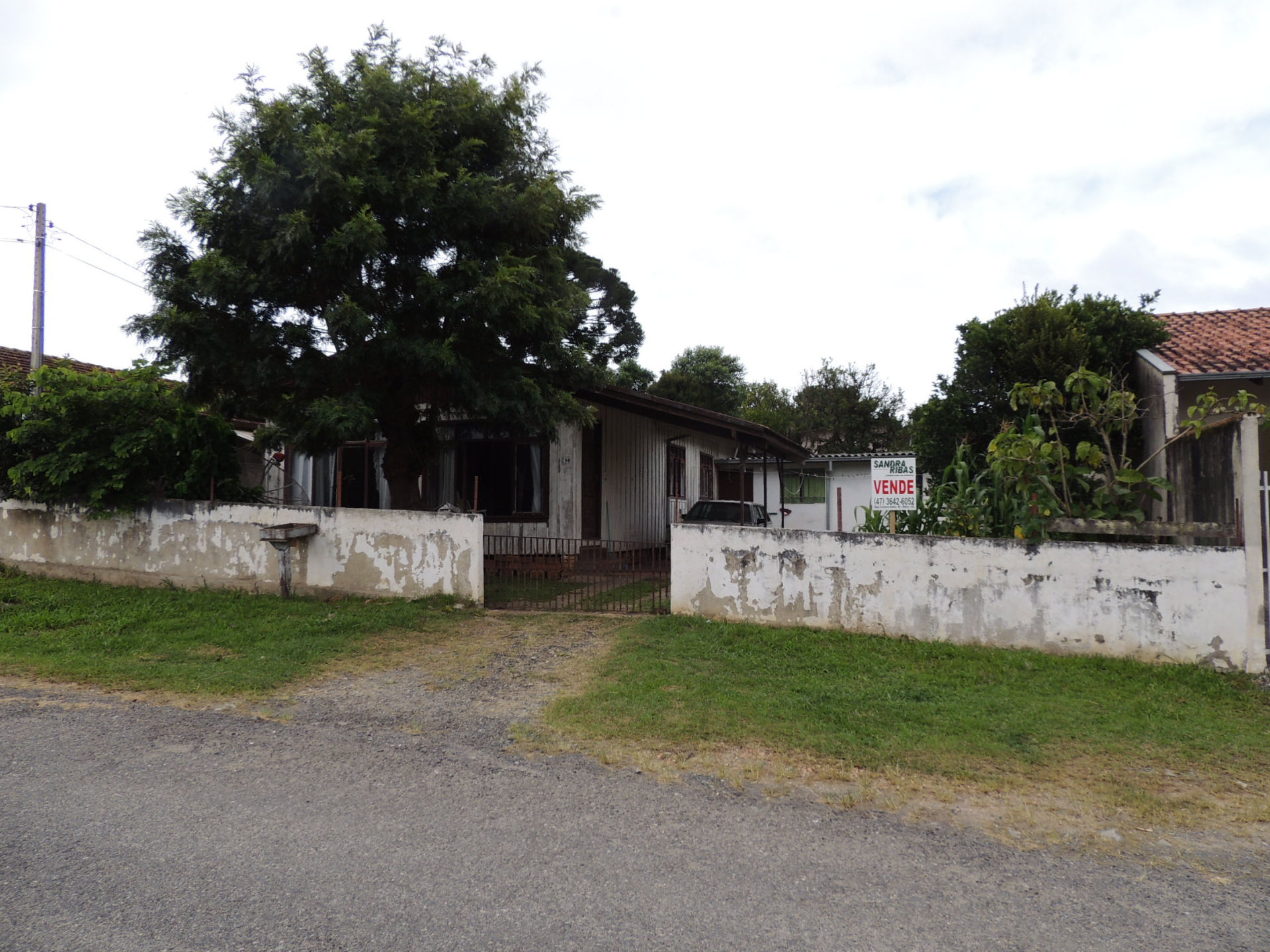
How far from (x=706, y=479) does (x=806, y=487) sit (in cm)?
681

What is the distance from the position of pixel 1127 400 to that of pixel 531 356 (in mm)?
7265

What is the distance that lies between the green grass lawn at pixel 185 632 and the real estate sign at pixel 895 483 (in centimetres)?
483

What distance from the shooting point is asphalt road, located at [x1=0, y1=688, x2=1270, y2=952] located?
278 cm

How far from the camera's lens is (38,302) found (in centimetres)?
1498

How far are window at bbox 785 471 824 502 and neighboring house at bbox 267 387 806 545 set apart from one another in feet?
27.1

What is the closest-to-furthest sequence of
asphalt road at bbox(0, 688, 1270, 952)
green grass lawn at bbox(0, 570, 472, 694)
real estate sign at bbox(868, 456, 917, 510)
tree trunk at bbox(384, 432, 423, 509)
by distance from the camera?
asphalt road at bbox(0, 688, 1270, 952) < green grass lawn at bbox(0, 570, 472, 694) < real estate sign at bbox(868, 456, 917, 510) < tree trunk at bbox(384, 432, 423, 509)

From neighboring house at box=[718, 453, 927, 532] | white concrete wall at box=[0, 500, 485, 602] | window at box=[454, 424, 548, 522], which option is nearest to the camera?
white concrete wall at box=[0, 500, 485, 602]

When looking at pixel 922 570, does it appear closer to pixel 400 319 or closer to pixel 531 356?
pixel 531 356

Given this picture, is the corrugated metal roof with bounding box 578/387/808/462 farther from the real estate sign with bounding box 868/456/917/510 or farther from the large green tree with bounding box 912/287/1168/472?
the real estate sign with bounding box 868/456/917/510

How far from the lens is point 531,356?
432 inches

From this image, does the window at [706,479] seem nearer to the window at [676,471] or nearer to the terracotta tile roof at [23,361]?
the window at [676,471]

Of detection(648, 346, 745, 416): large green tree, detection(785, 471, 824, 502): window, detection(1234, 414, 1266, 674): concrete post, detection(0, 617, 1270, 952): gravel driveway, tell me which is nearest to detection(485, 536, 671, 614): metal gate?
detection(0, 617, 1270, 952): gravel driveway

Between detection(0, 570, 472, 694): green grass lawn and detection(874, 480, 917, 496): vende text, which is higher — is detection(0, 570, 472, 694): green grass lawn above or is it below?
below

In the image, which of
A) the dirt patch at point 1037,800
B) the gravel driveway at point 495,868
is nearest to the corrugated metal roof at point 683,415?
the dirt patch at point 1037,800
